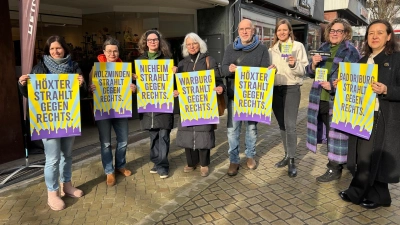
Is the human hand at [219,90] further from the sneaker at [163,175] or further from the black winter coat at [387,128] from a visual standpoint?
the black winter coat at [387,128]

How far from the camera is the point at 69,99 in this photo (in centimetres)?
353

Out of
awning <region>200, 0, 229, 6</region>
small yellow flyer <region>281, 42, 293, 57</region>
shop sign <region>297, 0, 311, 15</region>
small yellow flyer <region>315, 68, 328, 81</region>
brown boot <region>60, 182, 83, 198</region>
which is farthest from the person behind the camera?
shop sign <region>297, 0, 311, 15</region>

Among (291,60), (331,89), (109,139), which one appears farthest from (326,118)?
(109,139)

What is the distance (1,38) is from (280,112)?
446 cm

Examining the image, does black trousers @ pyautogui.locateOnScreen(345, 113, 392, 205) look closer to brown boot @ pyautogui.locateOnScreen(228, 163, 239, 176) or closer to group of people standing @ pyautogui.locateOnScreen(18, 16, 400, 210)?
group of people standing @ pyautogui.locateOnScreen(18, 16, 400, 210)

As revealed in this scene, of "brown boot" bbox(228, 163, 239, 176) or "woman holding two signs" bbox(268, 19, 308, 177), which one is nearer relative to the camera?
"woman holding two signs" bbox(268, 19, 308, 177)

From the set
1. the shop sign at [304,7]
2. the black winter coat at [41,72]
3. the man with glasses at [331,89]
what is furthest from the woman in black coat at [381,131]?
the shop sign at [304,7]

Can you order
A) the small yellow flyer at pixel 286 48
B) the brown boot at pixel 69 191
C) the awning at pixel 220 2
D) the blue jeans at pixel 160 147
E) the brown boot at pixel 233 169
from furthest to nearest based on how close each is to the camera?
the awning at pixel 220 2, the brown boot at pixel 233 169, the blue jeans at pixel 160 147, the small yellow flyer at pixel 286 48, the brown boot at pixel 69 191

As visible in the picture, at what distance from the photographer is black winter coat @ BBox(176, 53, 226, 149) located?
13.7 feet

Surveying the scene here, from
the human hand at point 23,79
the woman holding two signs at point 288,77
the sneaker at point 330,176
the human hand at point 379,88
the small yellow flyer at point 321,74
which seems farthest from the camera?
the sneaker at point 330,176

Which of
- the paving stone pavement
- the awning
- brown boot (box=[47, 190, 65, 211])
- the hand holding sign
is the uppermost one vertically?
the awning

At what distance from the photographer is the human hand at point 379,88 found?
3.03m

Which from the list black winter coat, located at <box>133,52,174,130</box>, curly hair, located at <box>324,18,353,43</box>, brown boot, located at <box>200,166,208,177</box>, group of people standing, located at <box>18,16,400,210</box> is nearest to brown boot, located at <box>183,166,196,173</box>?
group of people standing, located at <box>18,16,400,210</box>

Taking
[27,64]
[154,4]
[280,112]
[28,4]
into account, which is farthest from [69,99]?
[154,4]
